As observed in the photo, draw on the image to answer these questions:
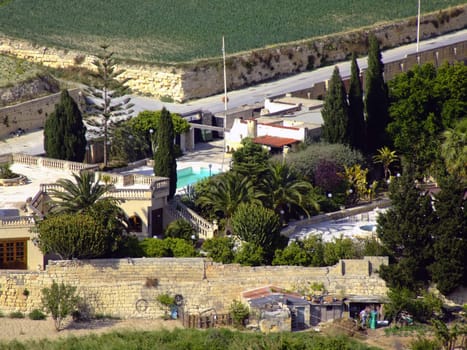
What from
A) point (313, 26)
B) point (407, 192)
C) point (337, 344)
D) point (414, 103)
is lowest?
point (337, 344)

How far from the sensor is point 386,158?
229 ft

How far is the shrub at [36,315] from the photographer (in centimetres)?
5784

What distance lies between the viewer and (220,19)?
102 metres

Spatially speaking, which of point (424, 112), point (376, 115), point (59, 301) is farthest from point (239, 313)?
point (424, 112)

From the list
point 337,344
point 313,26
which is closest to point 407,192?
point 337,344

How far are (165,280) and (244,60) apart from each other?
34426mm

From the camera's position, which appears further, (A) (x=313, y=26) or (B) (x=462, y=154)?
(A) (x=313, y=26)

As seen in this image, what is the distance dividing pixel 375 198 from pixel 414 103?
4.55m

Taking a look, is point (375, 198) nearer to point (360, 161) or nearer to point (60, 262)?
point (360, 161)

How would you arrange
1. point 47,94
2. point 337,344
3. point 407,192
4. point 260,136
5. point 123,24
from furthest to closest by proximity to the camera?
point 123,24 < point 47,94 < point 260,136 < point 407,192 < point 337,344

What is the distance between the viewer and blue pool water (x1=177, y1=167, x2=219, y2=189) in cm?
6888

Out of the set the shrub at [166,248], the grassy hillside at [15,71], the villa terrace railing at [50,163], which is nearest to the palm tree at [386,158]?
the villa terrace railing at [50,163]

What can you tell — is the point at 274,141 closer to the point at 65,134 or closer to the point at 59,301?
the point at 65,134

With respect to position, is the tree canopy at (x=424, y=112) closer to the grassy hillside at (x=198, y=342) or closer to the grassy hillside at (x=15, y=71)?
the grassy hillside at (x=198, y=342)
